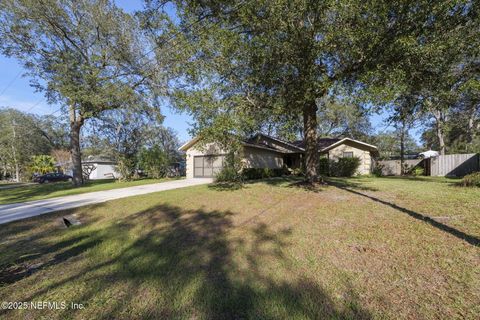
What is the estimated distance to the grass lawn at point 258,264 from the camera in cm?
275

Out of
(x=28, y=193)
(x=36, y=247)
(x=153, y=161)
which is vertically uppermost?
(x=153, y=161)

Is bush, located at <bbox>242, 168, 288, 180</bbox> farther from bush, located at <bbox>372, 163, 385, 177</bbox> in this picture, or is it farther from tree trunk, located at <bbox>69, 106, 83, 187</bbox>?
tree trunk, located at <bbox>69, 106, 83, 187</bbox>

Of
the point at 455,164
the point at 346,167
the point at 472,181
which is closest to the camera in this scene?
the point at 472,181

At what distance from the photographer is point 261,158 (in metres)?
19.8

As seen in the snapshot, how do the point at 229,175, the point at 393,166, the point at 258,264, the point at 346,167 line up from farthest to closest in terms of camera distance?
the point at 393,166, the point at 346,167, the point at 229,175, the point at 258,264

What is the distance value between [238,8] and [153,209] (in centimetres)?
733

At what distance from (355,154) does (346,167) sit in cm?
211

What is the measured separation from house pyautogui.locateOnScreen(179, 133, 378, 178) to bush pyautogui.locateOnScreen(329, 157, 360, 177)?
0.90m

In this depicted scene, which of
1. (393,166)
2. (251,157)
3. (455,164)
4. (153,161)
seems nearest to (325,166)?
(251,157)

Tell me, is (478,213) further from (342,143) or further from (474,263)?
(342,143)

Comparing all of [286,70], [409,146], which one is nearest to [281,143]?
[286,70]

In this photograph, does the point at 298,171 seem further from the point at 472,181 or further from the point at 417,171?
the point at 472,181

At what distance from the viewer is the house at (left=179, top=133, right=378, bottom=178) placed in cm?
1902

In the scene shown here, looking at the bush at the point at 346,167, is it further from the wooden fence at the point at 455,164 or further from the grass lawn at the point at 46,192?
the grass lawn at the point at 46,192
